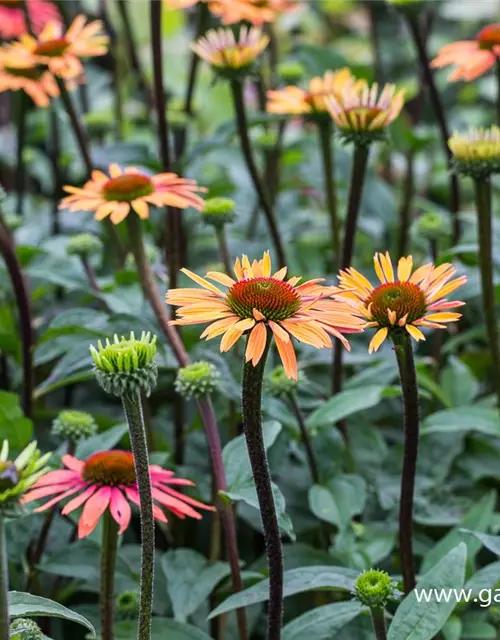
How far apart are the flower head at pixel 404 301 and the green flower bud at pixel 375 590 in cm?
19

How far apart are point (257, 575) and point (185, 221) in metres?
0.85

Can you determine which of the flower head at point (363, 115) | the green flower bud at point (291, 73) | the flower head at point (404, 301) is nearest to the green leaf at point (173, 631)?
the flower head at point (404, 301)

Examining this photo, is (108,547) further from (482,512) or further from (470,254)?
(470,254)

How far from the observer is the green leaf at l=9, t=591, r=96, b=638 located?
685 mm

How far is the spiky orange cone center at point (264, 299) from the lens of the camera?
70 centimetres

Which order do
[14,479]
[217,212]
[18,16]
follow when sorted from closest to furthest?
1. [14,479]
2. [217,212]
3. [18,16]

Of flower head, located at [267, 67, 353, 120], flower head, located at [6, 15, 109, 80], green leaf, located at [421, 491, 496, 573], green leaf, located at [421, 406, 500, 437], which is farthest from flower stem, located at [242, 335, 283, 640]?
flower head, located at [6, 15, 109, 80]

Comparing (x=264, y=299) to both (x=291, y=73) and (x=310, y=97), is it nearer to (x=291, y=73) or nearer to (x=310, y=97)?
(x=310, y=97)

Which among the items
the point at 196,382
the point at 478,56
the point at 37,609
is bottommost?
the point at 37,609

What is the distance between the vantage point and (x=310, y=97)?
129 cm

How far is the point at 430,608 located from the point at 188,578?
0.30 metres

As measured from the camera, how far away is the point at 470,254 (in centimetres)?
135

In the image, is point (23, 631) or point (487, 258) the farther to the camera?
point (487, 258)

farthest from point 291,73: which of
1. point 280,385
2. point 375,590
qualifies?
point 375,590
